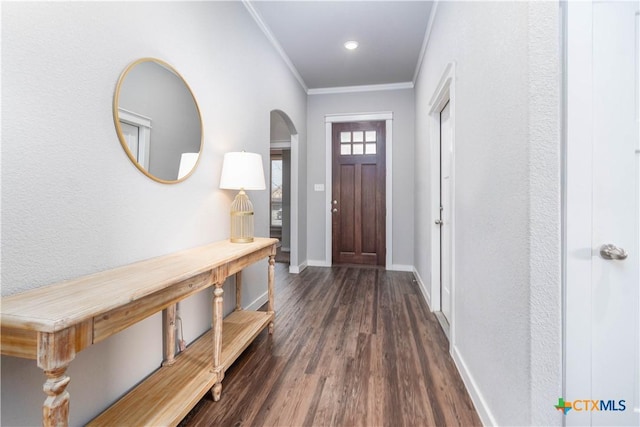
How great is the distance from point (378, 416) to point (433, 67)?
284 centimetres

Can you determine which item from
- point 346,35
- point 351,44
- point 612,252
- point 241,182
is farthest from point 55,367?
point 351,44

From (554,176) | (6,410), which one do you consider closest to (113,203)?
(6,410)

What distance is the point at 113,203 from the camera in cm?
132

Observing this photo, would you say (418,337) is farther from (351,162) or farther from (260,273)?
(351,162)

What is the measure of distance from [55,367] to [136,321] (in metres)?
0.26

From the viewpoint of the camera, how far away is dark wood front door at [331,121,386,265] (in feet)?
15.2

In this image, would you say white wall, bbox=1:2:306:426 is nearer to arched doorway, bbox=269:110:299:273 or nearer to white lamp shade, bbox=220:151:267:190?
white lamp shade, bbox=220:151:267:190

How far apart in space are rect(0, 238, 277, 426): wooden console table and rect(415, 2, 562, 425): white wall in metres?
1.33

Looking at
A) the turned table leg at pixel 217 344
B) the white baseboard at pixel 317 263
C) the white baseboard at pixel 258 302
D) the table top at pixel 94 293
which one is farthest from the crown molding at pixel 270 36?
the white baseboard at pixel 317 263

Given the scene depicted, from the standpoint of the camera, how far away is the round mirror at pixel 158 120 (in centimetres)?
139

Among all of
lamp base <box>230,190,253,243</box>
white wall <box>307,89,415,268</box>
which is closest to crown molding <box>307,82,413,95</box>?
white wall <box>307,89,415,268</box>

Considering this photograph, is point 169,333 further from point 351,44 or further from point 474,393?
point 351,44

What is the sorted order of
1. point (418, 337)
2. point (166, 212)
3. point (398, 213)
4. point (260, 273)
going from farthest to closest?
point (398, 213), point (260, 273), point (418, 337), point (166, 212)

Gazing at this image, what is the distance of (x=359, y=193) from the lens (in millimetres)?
4672
